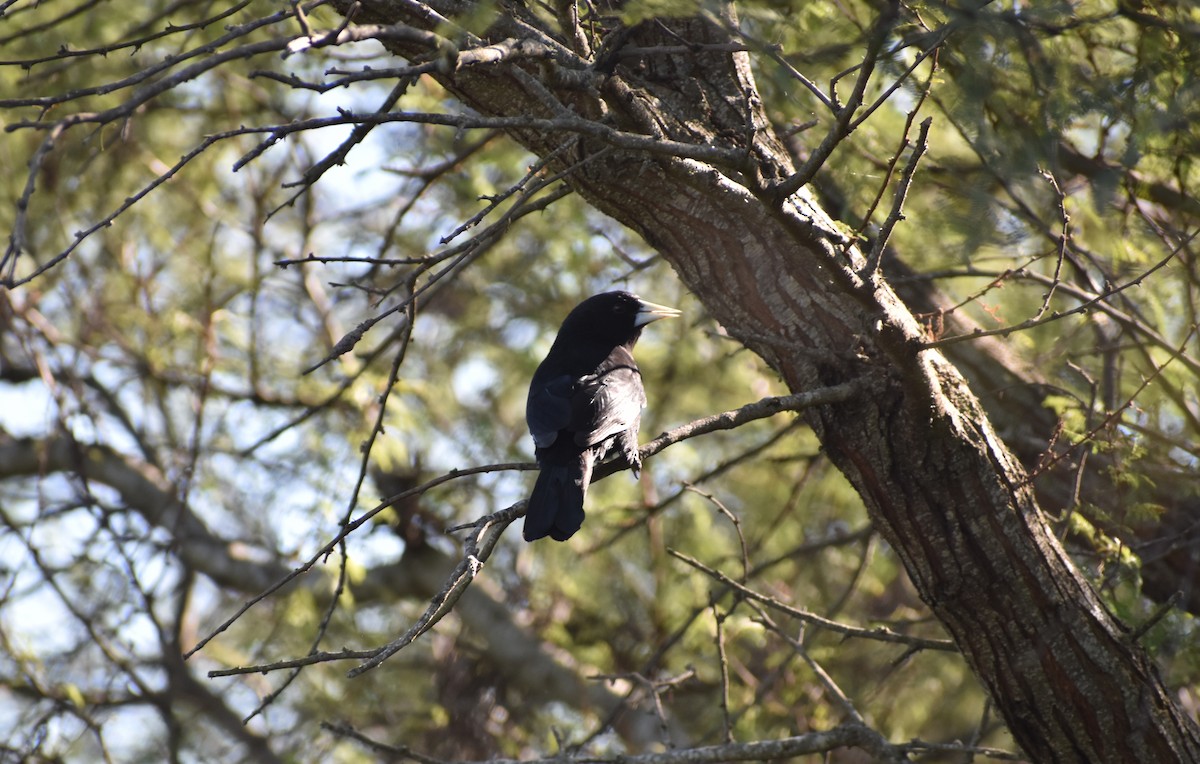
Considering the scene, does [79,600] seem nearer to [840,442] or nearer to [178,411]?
[178,411]

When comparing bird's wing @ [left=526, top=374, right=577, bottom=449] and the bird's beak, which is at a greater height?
the bird's beak

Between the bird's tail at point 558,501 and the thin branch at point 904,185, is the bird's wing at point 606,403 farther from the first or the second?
the thin branch at point 904,185

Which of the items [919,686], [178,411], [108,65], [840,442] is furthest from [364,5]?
[178,411]

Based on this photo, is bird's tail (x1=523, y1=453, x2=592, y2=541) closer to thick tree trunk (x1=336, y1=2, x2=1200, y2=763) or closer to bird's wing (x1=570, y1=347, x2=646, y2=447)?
bird's wing (x1=570, y1=347, x2=646, y2=447)

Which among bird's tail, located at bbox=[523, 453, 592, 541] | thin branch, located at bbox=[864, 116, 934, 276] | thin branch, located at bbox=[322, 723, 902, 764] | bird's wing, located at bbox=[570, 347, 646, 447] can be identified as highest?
bird's wing, located at bbox=[570, 347, 646, 447]

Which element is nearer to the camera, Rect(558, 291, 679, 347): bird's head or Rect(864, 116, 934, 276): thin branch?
Rect(864, 116, 934, 276): thin branch

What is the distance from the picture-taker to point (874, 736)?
3.36 m

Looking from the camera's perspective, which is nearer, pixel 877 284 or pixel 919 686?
pixel 877 284

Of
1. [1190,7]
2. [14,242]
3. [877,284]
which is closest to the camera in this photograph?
[14,242]

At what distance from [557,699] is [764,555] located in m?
1.58

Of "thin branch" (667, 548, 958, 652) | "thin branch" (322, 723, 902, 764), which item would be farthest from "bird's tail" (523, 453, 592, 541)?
"thin branch" (322, 723, 902, 764)

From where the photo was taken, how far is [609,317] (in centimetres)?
500

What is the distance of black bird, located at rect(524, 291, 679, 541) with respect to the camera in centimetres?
349

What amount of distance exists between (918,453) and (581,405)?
1.37m
